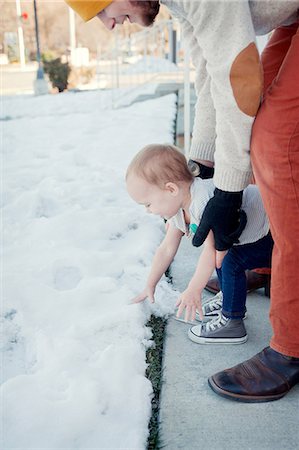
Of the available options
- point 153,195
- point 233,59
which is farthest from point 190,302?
point 233,59

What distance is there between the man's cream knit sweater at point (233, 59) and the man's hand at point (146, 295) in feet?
2.20

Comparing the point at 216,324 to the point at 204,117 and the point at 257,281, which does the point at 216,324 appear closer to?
the point at 257,281

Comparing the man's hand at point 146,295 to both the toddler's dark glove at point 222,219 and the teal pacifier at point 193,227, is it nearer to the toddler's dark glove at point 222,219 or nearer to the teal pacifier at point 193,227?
the teal pacifier at point 193,227

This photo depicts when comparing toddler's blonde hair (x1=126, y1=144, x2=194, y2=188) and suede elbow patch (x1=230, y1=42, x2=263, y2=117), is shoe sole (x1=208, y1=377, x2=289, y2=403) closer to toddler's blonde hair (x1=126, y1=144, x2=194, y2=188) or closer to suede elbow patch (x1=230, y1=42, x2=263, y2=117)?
toddler's blonde hair (x1=126, y1=144, x2=194, y2=188)

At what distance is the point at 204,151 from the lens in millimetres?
2014

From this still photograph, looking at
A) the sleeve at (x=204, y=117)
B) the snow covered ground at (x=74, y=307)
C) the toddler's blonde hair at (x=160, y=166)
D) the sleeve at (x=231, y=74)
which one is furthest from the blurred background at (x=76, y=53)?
the sleeve at (x=231, y=74)

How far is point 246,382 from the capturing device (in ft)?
5.47

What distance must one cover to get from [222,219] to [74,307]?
828mm

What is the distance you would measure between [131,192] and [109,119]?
5.69m

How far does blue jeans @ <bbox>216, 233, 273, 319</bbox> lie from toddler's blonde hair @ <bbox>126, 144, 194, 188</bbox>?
31 cm

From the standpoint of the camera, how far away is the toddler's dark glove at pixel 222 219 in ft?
5.22

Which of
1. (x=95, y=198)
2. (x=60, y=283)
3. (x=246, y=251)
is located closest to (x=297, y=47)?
(x=246, y=251)

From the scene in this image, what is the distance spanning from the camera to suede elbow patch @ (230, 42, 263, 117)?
4.55ft

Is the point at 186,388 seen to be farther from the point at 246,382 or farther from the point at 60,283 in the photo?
the point at 60,283
